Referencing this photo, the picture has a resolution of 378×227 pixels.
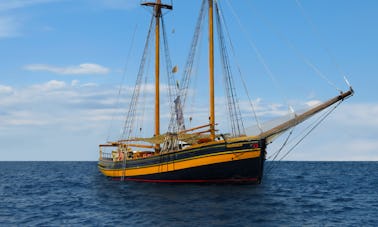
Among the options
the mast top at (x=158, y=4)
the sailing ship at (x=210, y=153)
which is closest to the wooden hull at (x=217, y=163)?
the sailing ship at (x=210, y=153)

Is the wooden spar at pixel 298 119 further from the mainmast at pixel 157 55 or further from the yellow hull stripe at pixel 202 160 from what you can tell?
the mainmast at pixel 157 55

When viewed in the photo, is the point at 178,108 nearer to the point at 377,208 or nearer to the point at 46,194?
the point at 46,194

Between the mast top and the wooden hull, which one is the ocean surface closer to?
the wooden hull

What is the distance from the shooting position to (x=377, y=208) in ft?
92.3

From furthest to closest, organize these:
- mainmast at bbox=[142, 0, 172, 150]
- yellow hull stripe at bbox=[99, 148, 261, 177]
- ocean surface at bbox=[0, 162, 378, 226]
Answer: mainmast at bbox=[142, 0, 172, 150] → yellow hull stripe at bbox=[99, 148, 261, 177] → ocean surface at bbox=[0, 162, 378, 226]

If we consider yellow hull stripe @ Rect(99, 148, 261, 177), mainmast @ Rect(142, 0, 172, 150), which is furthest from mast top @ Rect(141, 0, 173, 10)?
yellow hull stripe @ Rect(99, 148, 261, 177)

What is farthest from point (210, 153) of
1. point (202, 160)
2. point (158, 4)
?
point (158, 4)

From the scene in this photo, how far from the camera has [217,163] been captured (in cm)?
3244

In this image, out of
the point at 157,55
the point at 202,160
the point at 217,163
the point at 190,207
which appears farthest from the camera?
the point at 157,55

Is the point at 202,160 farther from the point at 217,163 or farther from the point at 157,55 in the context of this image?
the point at 157,55

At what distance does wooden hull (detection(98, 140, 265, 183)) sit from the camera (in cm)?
3200

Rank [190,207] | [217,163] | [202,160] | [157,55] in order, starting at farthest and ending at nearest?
[157,55] → [202,160] → [217,163] → [190,207]

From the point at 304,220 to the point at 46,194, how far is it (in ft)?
75.7

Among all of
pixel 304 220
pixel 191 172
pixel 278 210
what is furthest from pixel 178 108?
pixel 304 220
